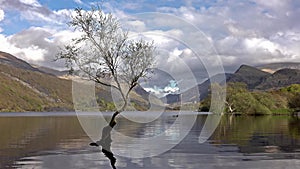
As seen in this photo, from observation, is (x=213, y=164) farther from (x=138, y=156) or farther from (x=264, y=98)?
(x=264, y=98)

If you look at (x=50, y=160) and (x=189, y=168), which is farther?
(x=50, y=160)

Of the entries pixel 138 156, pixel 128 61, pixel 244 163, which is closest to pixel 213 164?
pixel 244 163

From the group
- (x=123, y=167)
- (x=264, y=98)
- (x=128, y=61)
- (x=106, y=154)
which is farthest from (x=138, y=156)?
(x=264, y=98)

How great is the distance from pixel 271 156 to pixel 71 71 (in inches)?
860

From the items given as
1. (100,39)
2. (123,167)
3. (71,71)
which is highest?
(100,39)

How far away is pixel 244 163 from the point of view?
2564 cm

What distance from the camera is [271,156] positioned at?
1147 inches

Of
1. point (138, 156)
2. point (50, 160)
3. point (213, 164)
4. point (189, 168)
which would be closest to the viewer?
point (189, 168)

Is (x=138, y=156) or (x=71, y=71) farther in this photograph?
(x=71, y=71)

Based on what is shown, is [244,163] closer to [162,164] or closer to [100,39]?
[162,164]

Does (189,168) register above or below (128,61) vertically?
below

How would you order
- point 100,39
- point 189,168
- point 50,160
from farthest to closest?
point 100,39, point 50,160, point 189,168

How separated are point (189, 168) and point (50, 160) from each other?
10.6 m

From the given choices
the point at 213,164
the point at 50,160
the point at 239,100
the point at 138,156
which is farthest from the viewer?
the point at 239,100
